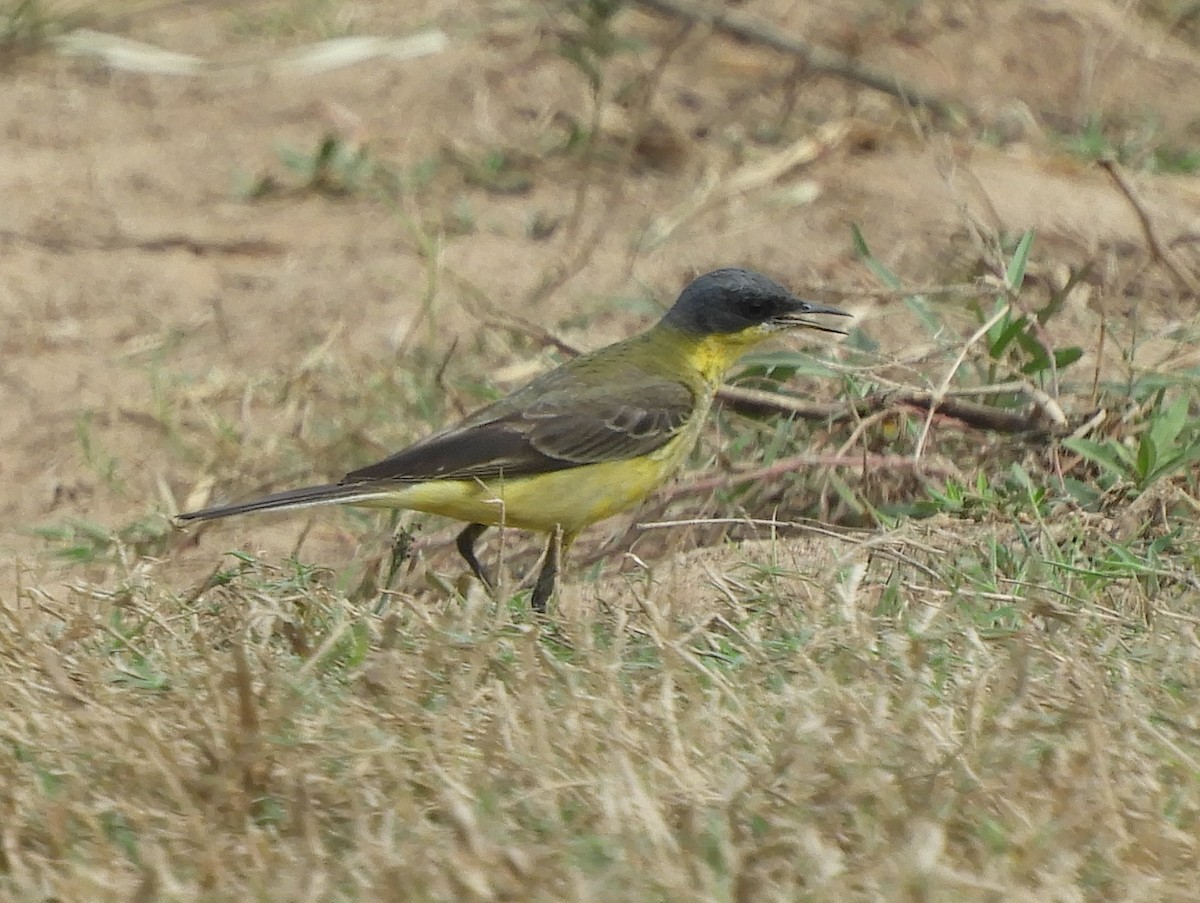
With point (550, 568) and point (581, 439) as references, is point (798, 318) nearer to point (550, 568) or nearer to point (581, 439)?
point (581, 439)

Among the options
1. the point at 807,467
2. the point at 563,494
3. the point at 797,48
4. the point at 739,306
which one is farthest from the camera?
the point at 797,48

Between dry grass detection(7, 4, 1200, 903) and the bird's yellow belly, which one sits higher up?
dry grass detection(7, 4, 1200, 903)

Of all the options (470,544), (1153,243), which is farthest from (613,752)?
(1153,243)

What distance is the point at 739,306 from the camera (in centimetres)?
584

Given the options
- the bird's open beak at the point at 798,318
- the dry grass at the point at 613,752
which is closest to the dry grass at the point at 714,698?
the dry grass at the point at 613,752

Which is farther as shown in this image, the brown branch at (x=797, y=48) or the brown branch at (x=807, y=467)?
the brown branch at (x=797, y=48)

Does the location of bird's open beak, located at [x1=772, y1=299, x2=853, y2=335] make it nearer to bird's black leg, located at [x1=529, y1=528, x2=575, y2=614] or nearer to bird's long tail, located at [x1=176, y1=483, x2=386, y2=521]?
bird's black leg, located at [x1=529, y1=528, x2=575, y2=614]

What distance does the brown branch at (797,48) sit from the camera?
904 centimetres

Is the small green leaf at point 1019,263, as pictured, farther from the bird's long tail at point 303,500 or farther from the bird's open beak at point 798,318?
the bird's long tail at point 303,500

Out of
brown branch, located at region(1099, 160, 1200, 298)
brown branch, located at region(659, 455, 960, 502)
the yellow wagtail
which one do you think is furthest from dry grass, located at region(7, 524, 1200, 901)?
brown branch, located at region(1099, 160, 1200, 298)

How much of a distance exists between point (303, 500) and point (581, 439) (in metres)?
0.82

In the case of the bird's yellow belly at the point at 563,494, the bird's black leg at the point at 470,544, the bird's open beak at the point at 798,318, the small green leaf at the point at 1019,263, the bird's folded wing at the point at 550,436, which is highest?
the small green leaf at the point at 1019,263

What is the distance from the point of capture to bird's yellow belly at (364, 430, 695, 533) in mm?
5371

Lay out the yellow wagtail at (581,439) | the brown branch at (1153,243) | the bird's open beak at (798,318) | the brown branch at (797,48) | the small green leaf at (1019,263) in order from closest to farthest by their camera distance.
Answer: the yellow wagtail at (581,439) → the bird's open beak at (798,318) → the small green leaf at (1019,263) → the brown branch at (1153,243) → the brown branch at (797,48)
